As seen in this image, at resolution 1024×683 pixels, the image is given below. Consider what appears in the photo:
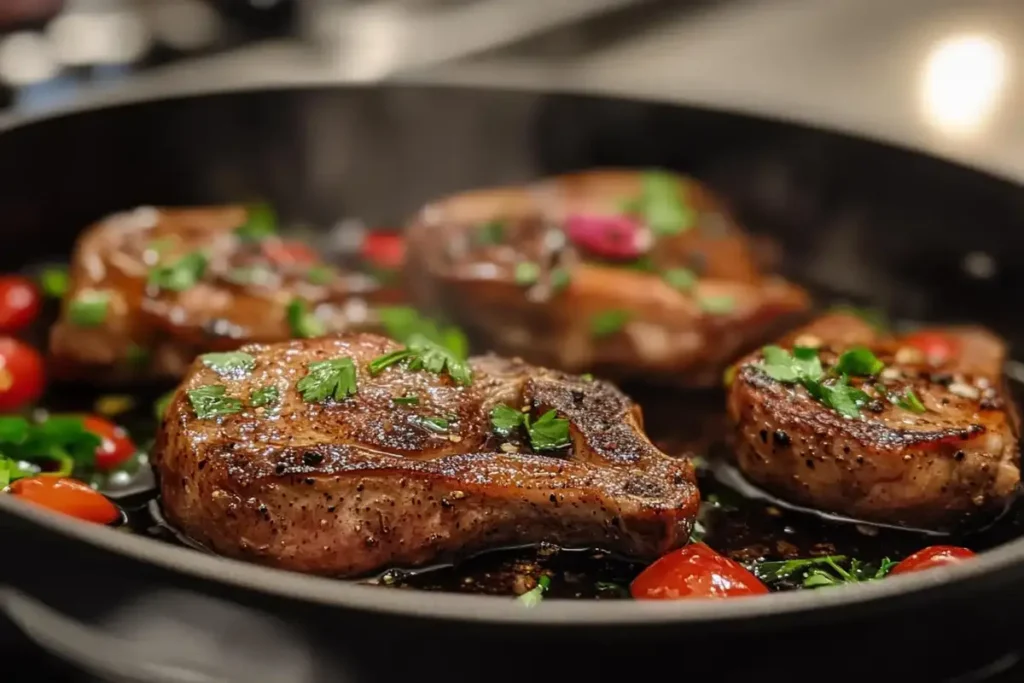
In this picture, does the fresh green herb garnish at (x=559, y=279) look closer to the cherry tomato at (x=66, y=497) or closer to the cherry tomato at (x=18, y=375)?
the cherry tomato at (x=66, y=497)

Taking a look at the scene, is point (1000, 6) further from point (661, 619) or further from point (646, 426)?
point (661, 619)

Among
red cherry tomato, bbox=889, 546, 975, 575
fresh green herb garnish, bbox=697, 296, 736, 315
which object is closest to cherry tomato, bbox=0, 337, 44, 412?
fresh green herb garnish, bbox=697, 296, 736, 315

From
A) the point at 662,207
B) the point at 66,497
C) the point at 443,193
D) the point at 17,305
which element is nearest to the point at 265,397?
the point at 66,497

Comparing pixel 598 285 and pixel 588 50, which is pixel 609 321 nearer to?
pixel 598 285

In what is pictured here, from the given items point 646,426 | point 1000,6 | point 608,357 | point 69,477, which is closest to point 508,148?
point 608,357

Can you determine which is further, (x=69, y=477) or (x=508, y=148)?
(x=508, y=148)

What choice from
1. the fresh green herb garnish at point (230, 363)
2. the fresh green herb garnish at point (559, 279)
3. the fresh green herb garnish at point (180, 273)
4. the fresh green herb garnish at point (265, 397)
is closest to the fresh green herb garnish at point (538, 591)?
the fresh green herb garnish at point (265, 397)
